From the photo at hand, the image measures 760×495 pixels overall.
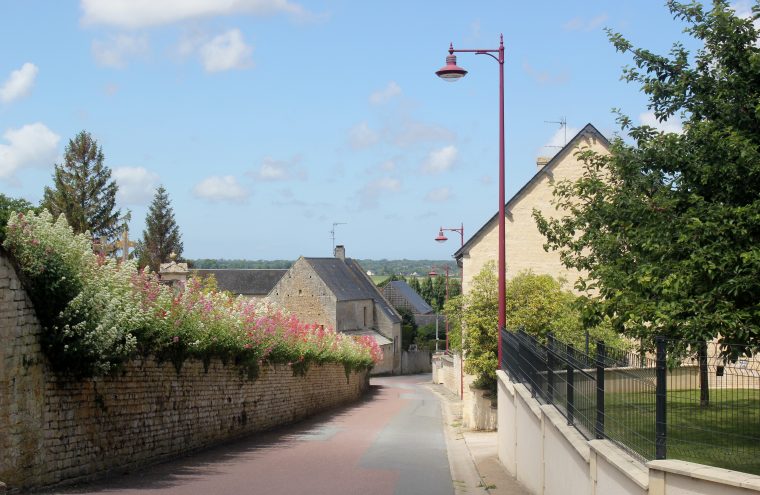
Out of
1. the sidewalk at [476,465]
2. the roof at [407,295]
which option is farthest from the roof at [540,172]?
the roof at [407,295]

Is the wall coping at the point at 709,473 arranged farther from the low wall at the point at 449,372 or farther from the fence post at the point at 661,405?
the low wall at the point at 449,372

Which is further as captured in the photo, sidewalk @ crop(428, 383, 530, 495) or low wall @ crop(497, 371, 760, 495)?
sidewalk @ crop(428, 383, 530, 495)

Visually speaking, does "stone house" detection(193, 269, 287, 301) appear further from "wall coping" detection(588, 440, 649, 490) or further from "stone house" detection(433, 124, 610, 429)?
"wall coping" detection(588, 440, 649, 490)

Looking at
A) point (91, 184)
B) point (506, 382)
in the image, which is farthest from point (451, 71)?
point (91, 184)

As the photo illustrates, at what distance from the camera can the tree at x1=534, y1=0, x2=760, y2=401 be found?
9811 millimetres

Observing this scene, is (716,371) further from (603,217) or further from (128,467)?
(128,467)

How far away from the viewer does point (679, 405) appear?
702cm

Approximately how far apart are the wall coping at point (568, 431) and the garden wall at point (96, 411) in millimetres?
6753

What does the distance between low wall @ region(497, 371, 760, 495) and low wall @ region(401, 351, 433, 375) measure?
63.6 meters

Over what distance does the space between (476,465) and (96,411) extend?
734 centimetres

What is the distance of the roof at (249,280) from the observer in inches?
3066

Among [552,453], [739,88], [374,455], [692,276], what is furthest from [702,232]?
[374,455]

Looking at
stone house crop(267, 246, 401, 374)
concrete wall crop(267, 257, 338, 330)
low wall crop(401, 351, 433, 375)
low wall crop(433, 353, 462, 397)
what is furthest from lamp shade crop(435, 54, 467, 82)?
low wall crop(401, 351, 433, 375)

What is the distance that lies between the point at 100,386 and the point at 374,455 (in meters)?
6.41
